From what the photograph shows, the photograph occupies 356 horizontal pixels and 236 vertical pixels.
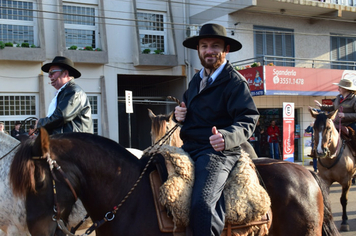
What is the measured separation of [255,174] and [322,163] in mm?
5229

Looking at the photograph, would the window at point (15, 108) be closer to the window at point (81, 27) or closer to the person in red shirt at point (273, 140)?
the window at point (81, 27)

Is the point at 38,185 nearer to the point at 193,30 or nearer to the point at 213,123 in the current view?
the point at 213,123

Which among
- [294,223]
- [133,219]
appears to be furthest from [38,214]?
[294,223]

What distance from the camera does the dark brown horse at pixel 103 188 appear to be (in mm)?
2346

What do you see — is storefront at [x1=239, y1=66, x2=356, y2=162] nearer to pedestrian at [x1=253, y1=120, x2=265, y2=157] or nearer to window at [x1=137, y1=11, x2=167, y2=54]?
pedestrian at [x1=253, y1=120, x2=265, y2=157]

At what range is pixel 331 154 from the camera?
294 inches

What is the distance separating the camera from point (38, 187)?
7.72 feet

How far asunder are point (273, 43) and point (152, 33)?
5896 mm

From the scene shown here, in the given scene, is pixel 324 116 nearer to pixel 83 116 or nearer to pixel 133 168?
pixel 83 116

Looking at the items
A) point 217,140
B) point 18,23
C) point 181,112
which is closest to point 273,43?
point 18,23

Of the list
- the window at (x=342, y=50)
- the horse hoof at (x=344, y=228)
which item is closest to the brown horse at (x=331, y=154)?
the horse hoof at (x=344, y=228)

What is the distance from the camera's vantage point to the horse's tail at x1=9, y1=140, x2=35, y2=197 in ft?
7.63

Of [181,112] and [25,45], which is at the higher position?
[25,45]

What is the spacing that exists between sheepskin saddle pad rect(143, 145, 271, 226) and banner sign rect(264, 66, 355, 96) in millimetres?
12066
